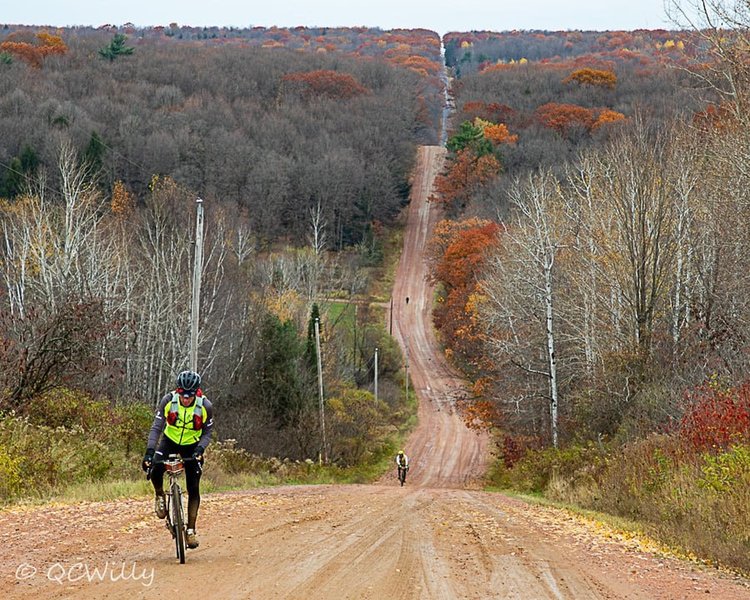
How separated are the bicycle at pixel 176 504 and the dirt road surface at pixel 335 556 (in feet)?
0.74

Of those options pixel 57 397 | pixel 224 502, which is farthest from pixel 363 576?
pixel 57 397

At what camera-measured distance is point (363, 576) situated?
8.66 meters

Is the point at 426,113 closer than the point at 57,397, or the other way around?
the point at 57,397

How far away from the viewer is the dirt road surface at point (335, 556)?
8070 mm

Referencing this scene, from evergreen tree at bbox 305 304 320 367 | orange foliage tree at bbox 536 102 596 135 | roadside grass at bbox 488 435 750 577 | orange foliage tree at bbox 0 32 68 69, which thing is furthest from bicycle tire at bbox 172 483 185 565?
orange foliage tree at bbox 0 32 68 69

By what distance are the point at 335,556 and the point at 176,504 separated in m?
1.88

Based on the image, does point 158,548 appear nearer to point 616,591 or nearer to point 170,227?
point 616,591

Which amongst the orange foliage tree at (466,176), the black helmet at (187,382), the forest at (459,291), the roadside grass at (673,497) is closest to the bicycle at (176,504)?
the black helmet at (187,382)

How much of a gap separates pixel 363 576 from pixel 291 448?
28.2m

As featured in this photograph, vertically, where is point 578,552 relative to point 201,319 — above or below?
above

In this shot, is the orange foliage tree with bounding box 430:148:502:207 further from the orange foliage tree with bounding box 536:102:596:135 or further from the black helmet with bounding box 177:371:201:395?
the black helmet with bounding box 177:371:201:395

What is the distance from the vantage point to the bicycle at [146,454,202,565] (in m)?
8.98

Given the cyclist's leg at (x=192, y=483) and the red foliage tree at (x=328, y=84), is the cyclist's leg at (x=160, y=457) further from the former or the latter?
the red foliage tree at (x=328, y=84)

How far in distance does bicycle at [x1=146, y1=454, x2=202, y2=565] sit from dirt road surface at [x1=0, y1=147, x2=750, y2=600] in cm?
22
